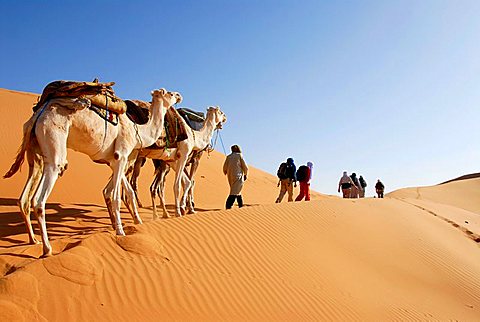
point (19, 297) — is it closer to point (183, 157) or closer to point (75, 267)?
point (75, 267)

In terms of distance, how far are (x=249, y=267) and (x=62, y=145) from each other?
3.70 meters

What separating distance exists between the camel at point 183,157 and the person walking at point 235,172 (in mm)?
920

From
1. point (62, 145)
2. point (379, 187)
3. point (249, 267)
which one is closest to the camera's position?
point (62, 145)

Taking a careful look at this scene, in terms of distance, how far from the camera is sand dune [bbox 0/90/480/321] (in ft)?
17.4

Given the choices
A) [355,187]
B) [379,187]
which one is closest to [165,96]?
[355,187]

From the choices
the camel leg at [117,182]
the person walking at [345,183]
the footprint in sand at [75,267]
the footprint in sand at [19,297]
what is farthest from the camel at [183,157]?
the person walking at [345,183]

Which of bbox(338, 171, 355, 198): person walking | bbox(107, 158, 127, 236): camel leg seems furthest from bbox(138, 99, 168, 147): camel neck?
bbox(338, 171, 355, 198): person walking

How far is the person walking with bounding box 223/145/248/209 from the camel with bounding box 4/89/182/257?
439cm

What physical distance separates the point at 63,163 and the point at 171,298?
2.71 m

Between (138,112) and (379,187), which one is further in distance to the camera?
(379,187)

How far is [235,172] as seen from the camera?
12914 mm

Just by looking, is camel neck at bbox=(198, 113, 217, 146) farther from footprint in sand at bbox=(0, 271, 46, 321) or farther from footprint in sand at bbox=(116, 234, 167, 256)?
footprint in sand at bbox=(0, 271, 46, 321)

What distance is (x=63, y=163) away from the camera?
6.52 m

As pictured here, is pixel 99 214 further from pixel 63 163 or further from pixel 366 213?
pixel 366 213
